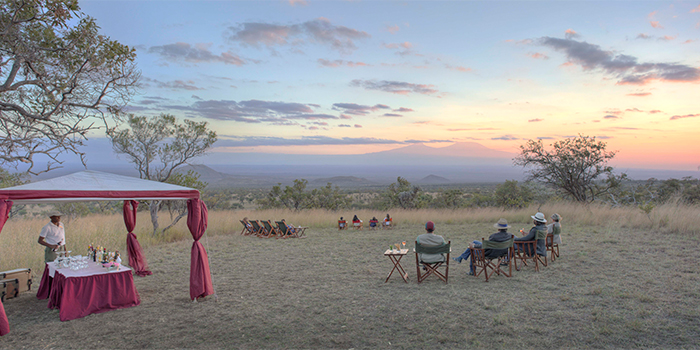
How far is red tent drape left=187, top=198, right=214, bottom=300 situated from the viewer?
615cm

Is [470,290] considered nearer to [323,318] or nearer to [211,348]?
[323,318]

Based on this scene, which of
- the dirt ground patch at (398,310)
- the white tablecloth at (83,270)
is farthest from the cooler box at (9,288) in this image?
the white tablecloth at (83,270)

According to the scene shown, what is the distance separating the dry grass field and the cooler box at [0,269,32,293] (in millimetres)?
209

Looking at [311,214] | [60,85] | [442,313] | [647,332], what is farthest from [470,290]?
[311,214]

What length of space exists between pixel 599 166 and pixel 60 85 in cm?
2147

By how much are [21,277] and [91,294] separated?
2.42 metres

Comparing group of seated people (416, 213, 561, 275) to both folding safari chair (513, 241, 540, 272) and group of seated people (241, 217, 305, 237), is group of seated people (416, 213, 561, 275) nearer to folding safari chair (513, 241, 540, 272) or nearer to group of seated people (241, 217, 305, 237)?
folding safari chair (513, 241, 540, 272)

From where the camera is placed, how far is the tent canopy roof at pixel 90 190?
506 cm

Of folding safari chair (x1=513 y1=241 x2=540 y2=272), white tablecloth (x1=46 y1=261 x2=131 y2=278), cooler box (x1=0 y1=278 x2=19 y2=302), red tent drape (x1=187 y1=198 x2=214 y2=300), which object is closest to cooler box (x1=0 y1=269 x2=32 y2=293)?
cooler box (x1=0 y1=278 x2=19 y2=302)

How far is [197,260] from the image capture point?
6297mm

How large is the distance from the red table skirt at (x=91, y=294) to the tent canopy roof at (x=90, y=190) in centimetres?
130

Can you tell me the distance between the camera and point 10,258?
8.38 metres

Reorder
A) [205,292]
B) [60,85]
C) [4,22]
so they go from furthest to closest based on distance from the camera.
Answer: [60,85], [4,22], [205,292]

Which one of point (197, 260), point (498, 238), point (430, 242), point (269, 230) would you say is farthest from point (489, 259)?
point (269, 230)
